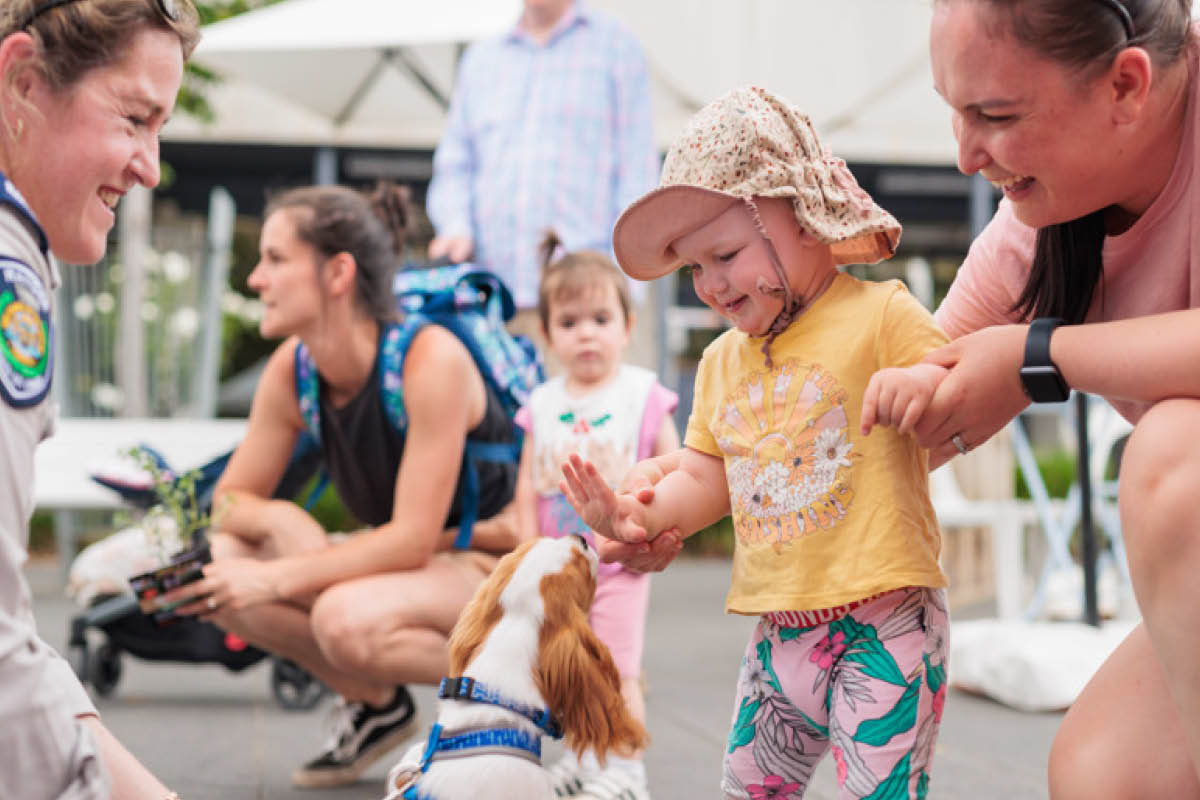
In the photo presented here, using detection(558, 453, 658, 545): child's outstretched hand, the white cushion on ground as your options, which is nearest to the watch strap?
detection(558, 453, 658, 545): child's outstretched hand

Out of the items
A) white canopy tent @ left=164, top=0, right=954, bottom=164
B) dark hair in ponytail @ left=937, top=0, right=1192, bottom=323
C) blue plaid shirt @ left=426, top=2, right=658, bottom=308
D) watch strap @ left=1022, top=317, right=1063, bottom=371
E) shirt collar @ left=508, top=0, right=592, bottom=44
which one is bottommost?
watch strap @ left=1022, top=317, right=1063, bottom=371

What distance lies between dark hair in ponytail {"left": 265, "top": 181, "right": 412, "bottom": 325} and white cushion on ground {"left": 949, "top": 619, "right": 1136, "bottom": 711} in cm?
232

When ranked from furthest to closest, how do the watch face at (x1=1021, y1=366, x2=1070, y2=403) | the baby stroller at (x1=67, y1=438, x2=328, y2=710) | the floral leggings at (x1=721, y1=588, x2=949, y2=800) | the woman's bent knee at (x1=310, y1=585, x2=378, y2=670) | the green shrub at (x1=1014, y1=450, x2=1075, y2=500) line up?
1. the green shrub at (x1=1014, y1=450, x2=1075, y2=500)
2. the baby stroller at (x1=67, y1=438, x2=328, y2=710)
3. the woman's bent knee at (x1=310, y1=585, x2=378, y2=670)
4. the floral leggings at (x1=721, y1=588, x2=949, y2=800)
5. the watch face at (x1=1021, y1=366, x2=1070, y2=403)

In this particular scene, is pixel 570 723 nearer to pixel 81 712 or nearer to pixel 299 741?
pixel 81 712

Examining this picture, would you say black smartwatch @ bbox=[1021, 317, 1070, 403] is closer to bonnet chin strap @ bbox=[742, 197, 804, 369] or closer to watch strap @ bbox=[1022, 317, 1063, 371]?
watch strap @ bbox=[1022, 317, 1063, 371]

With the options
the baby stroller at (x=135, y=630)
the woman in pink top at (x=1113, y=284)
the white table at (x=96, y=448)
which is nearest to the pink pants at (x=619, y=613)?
the woman in pink top at (x=1113, y=284)

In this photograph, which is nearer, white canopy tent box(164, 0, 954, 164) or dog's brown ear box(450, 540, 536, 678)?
dog's brown ear box(450, 540, 536, 678)

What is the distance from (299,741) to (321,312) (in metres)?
1.46

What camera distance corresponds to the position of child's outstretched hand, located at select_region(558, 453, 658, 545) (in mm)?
2182

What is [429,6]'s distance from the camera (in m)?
8.56

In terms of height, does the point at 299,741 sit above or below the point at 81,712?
below

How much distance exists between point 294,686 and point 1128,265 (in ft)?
12.0

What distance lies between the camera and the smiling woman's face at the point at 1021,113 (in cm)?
185

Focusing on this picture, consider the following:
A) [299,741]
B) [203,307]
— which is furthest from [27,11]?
[203,307]
